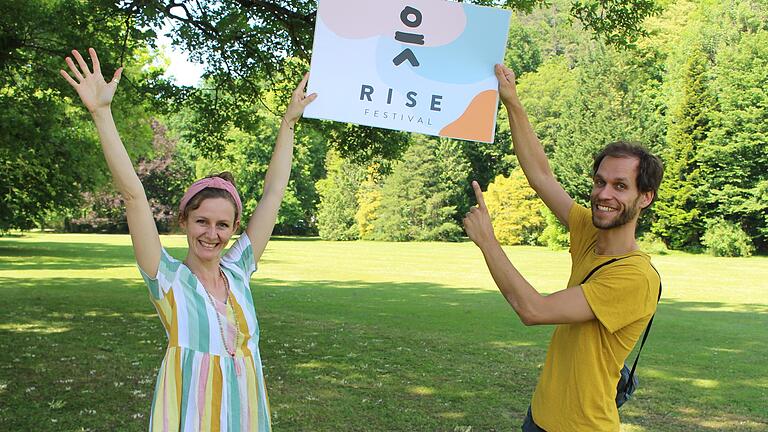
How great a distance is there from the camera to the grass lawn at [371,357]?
726 cm

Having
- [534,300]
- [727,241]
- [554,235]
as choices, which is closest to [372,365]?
[534,300]

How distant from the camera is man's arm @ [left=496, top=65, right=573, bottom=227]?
3.66 metres

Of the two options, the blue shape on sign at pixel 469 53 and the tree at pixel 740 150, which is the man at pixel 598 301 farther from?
the tree at pixel 740 150

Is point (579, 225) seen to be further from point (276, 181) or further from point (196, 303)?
point (196, 303)

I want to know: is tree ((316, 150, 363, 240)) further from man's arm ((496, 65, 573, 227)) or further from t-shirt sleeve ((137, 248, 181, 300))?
t-shirt sleeve ((137, 248, 181, 300))

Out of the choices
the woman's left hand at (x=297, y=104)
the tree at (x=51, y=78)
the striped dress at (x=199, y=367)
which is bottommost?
the striped dress at (x=199, y=367)

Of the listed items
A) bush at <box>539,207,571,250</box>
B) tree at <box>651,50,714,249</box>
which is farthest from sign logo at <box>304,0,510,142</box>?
tree at <box>651,50,714,249</box>

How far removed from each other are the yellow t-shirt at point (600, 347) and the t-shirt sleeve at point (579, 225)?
303 mm

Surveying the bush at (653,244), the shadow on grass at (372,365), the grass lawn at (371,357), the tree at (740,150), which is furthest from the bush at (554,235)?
the shadow on grass at (372,365)

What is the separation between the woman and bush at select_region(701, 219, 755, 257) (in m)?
43.9

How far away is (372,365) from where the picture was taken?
31.8 ft

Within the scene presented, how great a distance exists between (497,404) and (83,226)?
172ft

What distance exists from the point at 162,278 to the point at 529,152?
6.54 feet

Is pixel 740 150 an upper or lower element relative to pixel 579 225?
upper
